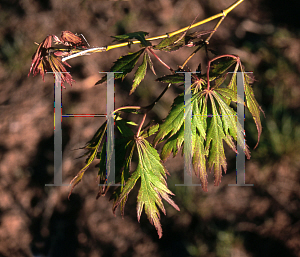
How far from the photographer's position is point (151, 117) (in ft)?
4.88

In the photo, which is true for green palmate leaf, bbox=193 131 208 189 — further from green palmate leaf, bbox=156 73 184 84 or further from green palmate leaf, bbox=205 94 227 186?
green palmate leaf, bbox=156 73 184 84

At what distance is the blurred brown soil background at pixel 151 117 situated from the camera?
4.45 ft

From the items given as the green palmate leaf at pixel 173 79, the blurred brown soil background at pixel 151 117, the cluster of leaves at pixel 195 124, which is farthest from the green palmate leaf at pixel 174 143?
the blurred brown soil background at pixel 151 117

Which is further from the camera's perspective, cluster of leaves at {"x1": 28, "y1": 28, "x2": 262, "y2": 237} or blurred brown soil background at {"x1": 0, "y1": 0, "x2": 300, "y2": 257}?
blurred brown soil background at {"x1": 0, "y1": 0, "x2": 300, "y2": 257}

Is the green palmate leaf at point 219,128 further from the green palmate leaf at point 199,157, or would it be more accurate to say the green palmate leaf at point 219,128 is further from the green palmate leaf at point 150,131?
the green palmate leaf at point 150,131

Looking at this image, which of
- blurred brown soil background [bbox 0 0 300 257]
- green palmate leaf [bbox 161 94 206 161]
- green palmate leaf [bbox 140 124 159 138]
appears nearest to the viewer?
green palmate leaf [bbox 161 94 206 161]

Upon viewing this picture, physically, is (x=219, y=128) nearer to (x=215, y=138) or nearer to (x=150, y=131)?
(x=215, y=138)

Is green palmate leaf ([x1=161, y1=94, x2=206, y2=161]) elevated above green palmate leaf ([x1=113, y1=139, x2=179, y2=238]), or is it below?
above

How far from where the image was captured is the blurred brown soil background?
136 cm

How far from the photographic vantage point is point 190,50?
5.16 ft

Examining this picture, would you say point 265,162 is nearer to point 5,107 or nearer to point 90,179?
point 90,179

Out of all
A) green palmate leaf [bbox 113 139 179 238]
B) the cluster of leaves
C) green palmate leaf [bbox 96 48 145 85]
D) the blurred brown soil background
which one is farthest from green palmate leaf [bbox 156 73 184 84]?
the blurred brown soil background

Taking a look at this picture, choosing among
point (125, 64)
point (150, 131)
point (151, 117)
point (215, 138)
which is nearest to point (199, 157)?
point (215, 138)

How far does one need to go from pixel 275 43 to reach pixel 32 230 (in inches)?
74.7
